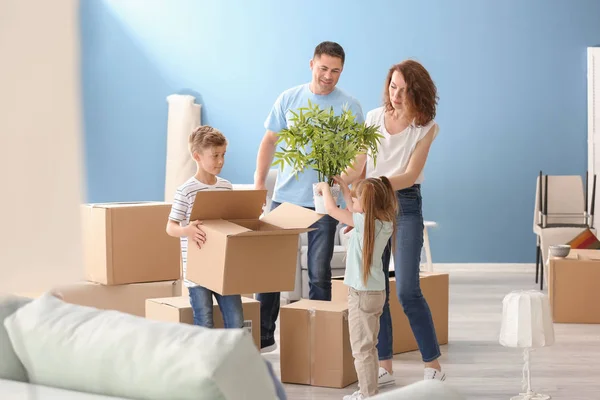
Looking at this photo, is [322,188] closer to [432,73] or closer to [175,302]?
[175,302]

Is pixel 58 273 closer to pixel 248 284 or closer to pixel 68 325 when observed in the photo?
pixel 248 284

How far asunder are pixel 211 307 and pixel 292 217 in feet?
1.70

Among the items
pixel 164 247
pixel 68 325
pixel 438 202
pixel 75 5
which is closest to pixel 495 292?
pixel 438 202

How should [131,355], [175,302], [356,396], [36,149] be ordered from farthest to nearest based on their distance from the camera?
1. [36,149]
2. [175,302]
3. [356,396]
4. [131,355]

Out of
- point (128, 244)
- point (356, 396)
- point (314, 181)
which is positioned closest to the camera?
point (356, 396)

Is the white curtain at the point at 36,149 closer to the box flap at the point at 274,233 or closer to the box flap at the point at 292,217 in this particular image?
the box flap at the point at 292,217

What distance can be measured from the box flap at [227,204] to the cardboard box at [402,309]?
923 millimetres

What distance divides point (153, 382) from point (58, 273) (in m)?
Result: 4.91

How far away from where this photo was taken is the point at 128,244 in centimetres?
407

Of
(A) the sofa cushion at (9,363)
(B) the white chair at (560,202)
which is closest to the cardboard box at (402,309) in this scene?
(B) the white chair at (560,202)

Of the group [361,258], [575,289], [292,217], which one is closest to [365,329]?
[361,258]

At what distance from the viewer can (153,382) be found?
4.21 ft

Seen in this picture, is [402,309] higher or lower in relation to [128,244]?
lower

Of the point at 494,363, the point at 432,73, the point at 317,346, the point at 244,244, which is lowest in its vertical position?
the point at 494,363
